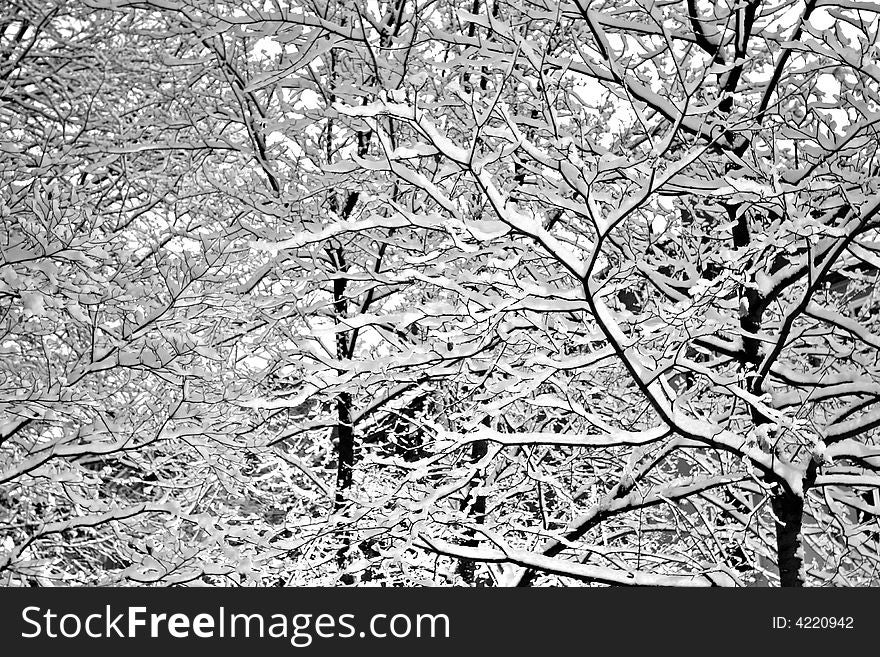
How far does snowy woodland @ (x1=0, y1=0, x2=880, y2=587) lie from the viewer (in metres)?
3.72

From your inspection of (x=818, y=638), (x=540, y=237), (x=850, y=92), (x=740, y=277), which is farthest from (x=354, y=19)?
(x=818, y=638)

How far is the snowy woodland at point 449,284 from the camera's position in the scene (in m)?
3.72

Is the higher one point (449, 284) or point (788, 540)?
point (449, 284)

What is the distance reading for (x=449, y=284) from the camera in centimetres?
372

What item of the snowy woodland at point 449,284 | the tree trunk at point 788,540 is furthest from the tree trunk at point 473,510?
the tree trunk at point 788,540

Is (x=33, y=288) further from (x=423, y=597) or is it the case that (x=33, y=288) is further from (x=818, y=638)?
(x=818, y=638)

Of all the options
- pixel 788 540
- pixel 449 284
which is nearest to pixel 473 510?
pixel 788 540

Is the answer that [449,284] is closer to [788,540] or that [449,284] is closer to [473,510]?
[788,540]

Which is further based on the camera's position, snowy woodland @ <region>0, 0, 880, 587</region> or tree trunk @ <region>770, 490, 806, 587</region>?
tree trunk @ <region>770, 490, 806, 587</region>

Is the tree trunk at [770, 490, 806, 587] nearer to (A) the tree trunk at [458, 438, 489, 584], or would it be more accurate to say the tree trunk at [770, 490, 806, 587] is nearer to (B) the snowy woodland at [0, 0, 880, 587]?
(B) the snowy woodland at [0, 0, 880, 587]

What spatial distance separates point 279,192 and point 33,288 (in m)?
2.12

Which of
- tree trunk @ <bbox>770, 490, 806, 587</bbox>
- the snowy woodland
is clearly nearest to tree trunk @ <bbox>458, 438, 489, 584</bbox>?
the snowy woodland

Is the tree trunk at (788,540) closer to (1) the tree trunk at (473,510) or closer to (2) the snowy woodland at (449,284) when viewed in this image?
(2) the snowy woodland at (449,284)

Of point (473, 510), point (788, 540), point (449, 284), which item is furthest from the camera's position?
point (473, 510)
